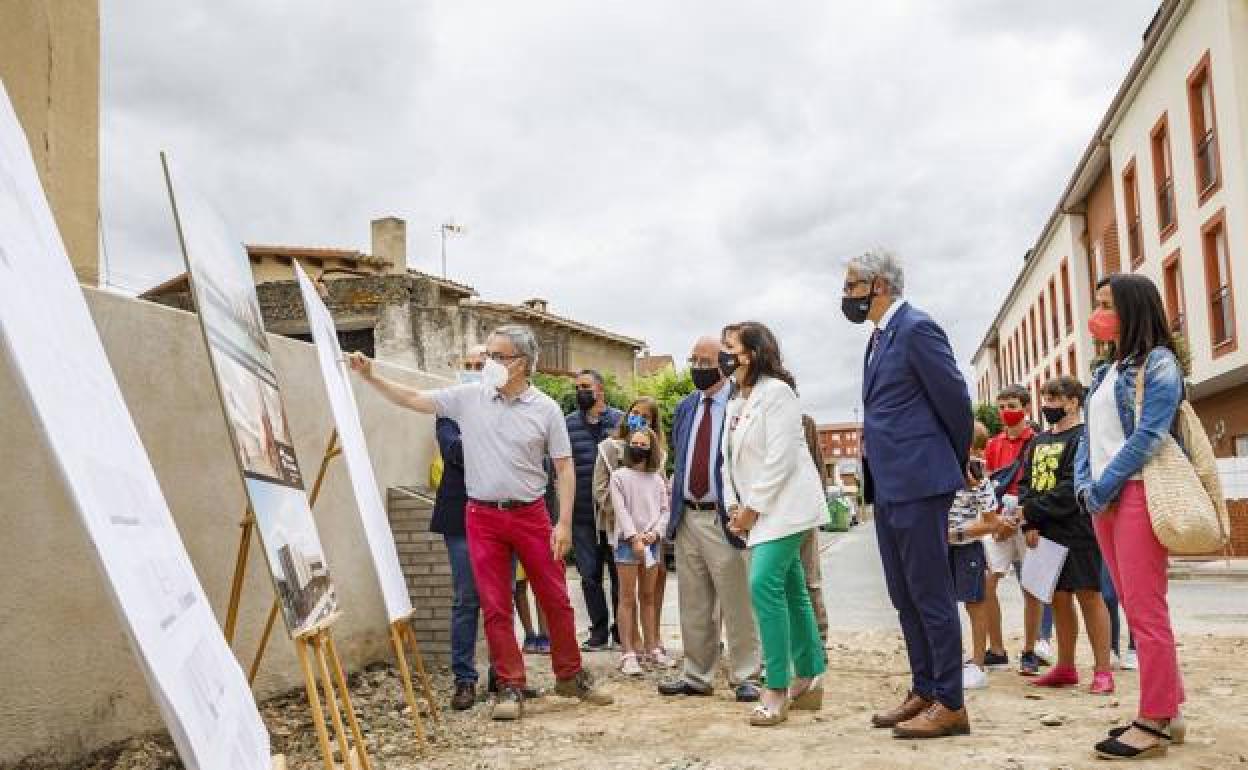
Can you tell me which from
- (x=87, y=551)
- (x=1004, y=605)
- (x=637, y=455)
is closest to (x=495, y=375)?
(x=637, y=455)

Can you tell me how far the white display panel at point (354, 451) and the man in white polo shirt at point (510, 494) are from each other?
70 centimetres

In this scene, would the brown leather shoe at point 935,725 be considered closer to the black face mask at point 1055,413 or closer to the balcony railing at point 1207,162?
the black face mask at point 1055,413

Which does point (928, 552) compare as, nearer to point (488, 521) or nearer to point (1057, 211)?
point (488, 521)

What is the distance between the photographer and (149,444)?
4508 millimetres

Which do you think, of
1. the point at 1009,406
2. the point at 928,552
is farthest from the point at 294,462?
the point at 1009,406

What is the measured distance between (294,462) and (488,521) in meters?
1.76

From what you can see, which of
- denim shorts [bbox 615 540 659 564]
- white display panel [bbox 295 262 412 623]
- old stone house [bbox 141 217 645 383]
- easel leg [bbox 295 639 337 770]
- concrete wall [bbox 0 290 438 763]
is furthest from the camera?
old stone house [bbox 141 217 645 383]

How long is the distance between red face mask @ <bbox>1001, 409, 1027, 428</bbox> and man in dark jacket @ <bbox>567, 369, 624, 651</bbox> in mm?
2721

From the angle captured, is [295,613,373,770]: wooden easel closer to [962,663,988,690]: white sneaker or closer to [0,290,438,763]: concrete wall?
[0,290,438,763]: concrete wall

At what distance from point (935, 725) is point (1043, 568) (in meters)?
1.64

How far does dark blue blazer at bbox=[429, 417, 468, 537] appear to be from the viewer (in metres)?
6.02

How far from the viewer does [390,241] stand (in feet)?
113

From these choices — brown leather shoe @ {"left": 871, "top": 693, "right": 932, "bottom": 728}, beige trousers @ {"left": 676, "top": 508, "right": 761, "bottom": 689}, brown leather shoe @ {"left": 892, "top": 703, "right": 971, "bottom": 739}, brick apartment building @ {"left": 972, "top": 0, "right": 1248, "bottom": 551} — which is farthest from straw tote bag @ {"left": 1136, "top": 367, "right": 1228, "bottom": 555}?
brick apartment building @ {"left": 972, "top": 0, "right": 1248, "bottom": 551}

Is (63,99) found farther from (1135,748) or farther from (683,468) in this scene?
→ (1135,748)
